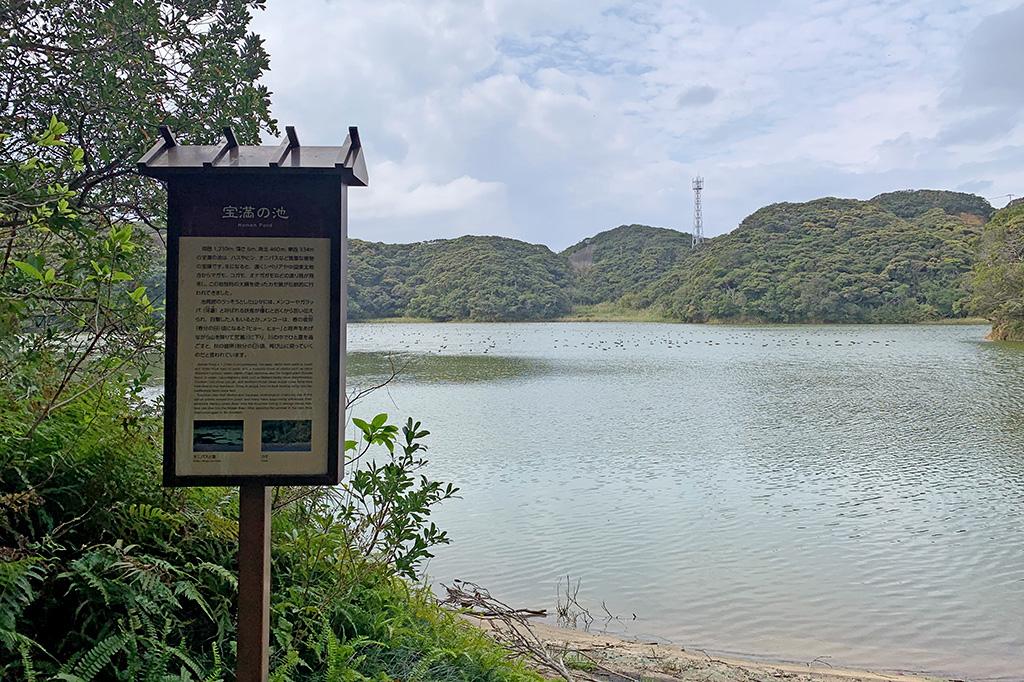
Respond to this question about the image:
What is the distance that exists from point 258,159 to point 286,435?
722mm

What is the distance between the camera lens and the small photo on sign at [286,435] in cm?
198

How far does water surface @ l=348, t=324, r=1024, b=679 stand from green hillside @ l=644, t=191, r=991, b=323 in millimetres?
40875

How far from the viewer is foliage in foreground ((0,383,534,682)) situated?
2055 millimetres

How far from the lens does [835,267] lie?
61.7 meters

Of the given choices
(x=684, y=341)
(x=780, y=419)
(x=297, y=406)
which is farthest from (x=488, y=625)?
(x=684, y=341)

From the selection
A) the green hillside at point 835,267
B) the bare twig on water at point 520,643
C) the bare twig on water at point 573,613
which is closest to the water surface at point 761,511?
the bare twig on water at point 573,613

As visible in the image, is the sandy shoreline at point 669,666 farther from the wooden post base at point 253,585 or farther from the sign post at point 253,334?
the sign post at point 253,334

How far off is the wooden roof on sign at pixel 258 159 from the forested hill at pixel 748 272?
42834mm

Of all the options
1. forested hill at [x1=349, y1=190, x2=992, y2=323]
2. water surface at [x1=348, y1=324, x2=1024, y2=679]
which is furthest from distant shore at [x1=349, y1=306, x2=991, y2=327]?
water surface at [x1=348, y1=324, x2=1024, y2=679]

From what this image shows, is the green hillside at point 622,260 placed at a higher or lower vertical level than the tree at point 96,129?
higher

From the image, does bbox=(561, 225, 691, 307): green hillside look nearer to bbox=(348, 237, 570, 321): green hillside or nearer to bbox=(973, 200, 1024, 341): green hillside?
bbox=(348, 237, 570, 321): green hillside

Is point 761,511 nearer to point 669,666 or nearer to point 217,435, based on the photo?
point 669,666

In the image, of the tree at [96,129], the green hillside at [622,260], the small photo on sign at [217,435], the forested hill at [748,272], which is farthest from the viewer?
the green hillside at [622,260]

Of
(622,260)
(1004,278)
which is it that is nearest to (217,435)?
(1004,278)
